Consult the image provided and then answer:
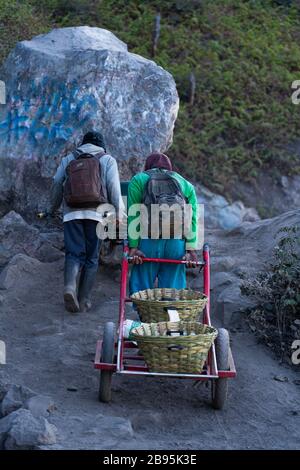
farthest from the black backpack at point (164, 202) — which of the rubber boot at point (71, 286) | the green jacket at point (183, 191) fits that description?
the rubber boot at point (71, 286)

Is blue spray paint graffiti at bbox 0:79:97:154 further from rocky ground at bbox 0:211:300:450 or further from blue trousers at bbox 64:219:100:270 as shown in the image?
blue trousers at bbox 64:219:100:270

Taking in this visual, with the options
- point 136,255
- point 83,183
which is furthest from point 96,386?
point 83,183

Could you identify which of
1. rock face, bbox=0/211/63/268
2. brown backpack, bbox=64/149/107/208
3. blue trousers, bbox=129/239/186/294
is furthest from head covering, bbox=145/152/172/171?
rock face, bbox=0/211/63/268

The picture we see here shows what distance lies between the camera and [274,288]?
25.5 feet

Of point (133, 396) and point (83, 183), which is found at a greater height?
point (83, 183)

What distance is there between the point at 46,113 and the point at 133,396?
16.2 feet

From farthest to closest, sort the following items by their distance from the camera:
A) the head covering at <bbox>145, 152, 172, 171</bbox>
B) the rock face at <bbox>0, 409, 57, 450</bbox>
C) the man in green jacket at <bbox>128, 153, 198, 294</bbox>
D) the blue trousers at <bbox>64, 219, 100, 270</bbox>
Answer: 1. the blue trousers at <bbox>64, 219, 100, 270</bbox>
2. the head covering at <bbox>145, 152, 172, 171</bbox>
3. the man in green jacket at <bbox>128, 153, 198, 294</bbox>
4. the rock face at <bbox>0, 409, 57, 450</bbox>

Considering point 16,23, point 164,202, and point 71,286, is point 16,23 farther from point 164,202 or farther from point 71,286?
point 164,202

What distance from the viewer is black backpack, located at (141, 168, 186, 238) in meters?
6.82

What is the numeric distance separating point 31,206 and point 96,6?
26.8ft

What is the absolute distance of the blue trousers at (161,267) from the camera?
7.02m

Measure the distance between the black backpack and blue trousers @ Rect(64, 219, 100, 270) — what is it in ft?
4.07

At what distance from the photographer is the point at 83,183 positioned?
25.7 ft

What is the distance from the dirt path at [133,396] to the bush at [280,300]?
181 mm
